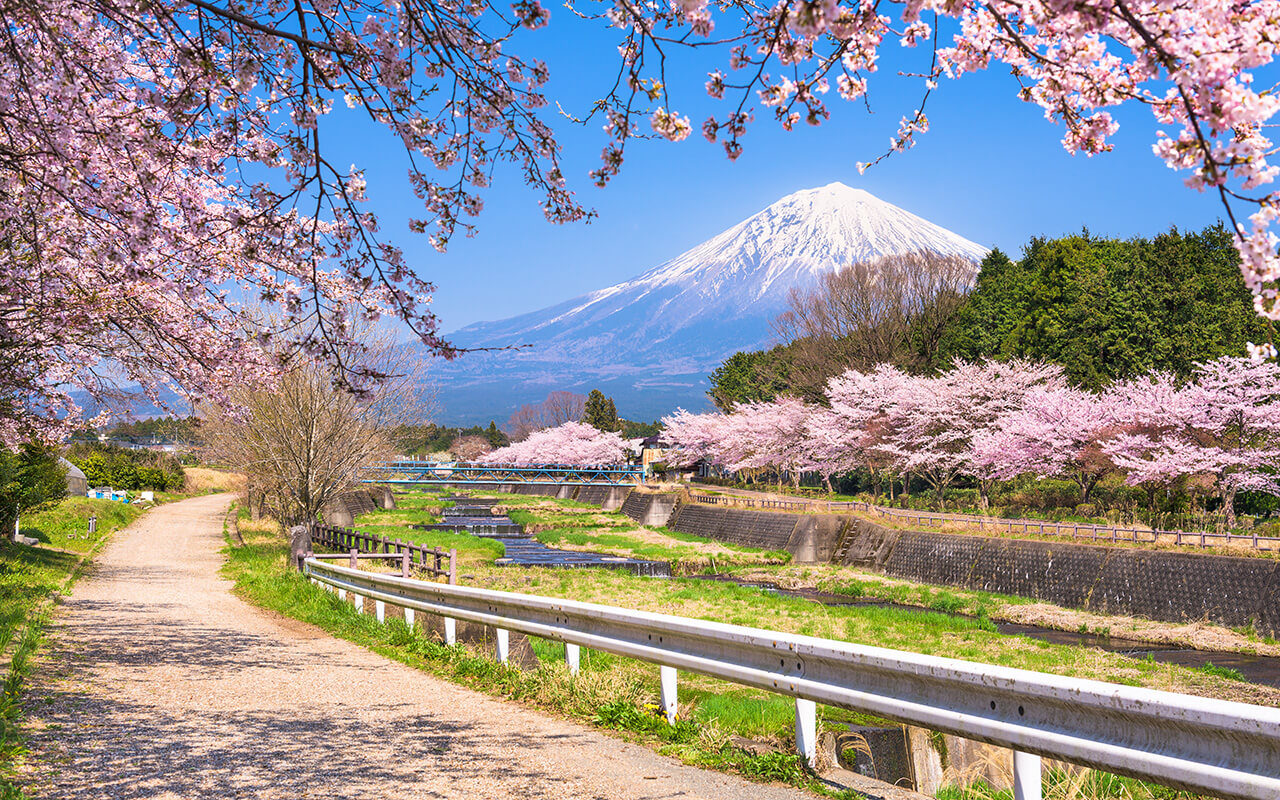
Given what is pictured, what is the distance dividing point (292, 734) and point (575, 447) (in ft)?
318

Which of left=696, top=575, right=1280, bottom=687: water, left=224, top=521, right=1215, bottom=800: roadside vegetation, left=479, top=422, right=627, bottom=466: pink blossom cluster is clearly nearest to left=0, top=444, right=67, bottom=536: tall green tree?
left=224, top=521, right=1215, bottom=800: roadside vegetation

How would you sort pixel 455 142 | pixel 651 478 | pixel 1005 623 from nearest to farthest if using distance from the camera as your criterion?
1. pixel 455 142
2. pixel 1005 623
3. pixel 651 478

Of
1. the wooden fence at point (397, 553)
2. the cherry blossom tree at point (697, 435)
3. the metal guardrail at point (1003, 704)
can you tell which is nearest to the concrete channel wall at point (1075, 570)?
the wooden fence at point (397, 553)

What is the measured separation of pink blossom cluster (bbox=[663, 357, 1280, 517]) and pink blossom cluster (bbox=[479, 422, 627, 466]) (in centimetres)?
3755

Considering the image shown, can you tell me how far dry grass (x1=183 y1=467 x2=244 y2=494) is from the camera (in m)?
84.5

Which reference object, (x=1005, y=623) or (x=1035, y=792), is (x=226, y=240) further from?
(x=1005, y=623)

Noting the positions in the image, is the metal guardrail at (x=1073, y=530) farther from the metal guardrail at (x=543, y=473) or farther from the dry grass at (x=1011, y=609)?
the metal guardrail at (x=543, y=473)

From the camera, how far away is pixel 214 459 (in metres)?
38.8

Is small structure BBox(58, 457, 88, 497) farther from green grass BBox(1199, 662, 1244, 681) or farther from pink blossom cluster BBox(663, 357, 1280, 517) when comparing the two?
green grass BBox(1199, 662, 1244, 681)

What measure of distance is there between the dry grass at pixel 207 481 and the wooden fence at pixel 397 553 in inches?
2662

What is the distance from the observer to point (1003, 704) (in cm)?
409

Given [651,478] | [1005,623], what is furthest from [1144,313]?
[651,478]

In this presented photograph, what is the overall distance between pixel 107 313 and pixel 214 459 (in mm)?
31002

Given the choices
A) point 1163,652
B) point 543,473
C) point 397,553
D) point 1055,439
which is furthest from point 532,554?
point 543,473
